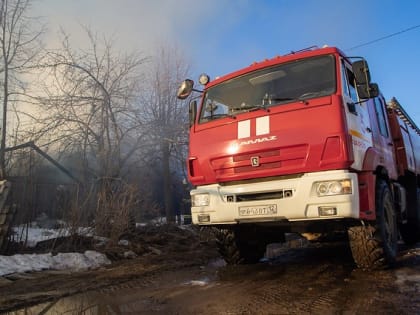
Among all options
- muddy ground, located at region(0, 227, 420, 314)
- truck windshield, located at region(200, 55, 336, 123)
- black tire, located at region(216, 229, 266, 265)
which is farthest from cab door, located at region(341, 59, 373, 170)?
black tire, located at region(216, 229, 266, 265)

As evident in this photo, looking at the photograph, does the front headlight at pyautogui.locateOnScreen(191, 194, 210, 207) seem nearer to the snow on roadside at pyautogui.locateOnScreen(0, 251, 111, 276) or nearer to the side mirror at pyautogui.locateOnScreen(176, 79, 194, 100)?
the side mirror at pyautogui.locateOnScreen(176, 79, 194, 100)

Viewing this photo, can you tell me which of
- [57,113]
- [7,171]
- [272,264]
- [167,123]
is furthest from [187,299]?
[167,123]

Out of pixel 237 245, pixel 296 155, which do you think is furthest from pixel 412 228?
pixel 296 155

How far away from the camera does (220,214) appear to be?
549cm

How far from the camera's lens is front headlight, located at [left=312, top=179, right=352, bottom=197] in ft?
15.5

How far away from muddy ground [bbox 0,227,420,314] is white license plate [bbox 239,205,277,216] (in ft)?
2.83

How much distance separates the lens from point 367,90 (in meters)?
5.41

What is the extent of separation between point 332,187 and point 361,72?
1714mm

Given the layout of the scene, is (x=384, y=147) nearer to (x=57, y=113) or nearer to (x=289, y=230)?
(x=289, y=230)

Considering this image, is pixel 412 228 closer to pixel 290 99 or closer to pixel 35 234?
pixel 290 99

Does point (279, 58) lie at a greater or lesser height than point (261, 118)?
greater

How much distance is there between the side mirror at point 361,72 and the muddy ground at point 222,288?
251 cm

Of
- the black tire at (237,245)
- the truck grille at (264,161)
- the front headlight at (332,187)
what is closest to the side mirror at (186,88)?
the truck grille at (264,161)

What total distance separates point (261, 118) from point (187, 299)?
2.50m
